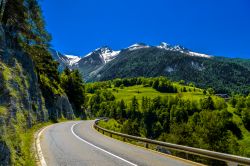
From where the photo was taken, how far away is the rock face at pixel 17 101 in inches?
442

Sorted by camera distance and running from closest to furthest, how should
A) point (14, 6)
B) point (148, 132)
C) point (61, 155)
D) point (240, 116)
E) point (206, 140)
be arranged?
point (61, 155) < point (14, 6) < point (206, 140) < point (240, 116) < point (148, 132)

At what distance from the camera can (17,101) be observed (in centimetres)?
2312

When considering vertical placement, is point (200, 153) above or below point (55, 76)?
below

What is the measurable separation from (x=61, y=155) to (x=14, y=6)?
921 inches

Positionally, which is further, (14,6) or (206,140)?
(206,140)

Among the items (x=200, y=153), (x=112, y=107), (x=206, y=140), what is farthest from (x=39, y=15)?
(x=112, y=107)

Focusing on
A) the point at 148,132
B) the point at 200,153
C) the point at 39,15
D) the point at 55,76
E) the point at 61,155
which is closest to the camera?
the point at 200,153

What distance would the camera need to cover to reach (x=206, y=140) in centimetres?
5219

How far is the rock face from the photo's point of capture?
11.2 m

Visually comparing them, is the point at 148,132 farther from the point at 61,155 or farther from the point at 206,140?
the point at 61,155

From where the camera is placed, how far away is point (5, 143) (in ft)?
32.3

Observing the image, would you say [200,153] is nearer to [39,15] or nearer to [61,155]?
[61,155]

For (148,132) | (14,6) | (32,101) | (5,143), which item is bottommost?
(148,132)

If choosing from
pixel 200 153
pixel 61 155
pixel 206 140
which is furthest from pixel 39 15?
pixel 206 140
